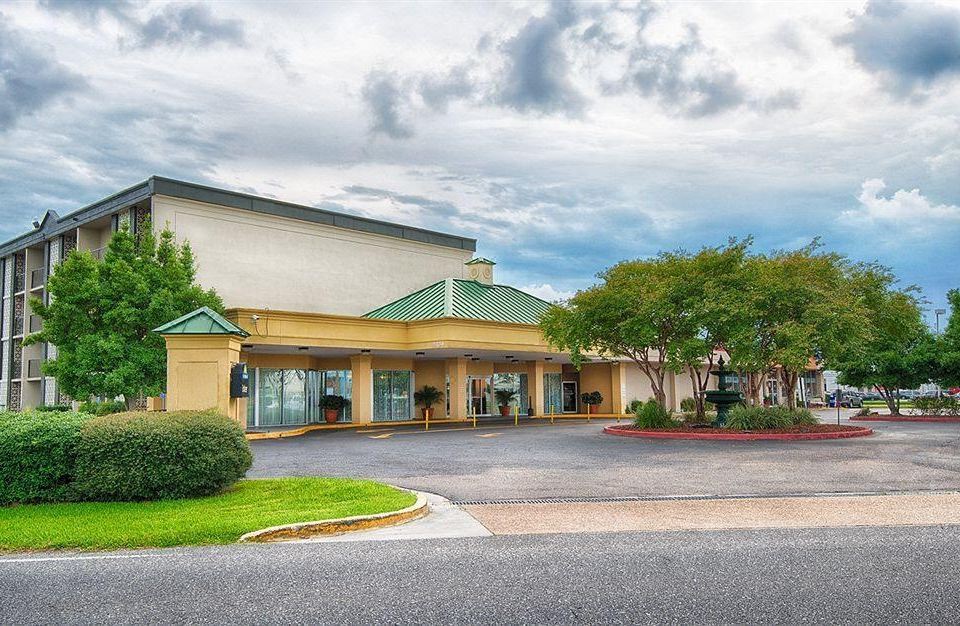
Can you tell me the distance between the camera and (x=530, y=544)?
883cm

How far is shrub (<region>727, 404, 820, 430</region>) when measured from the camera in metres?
25.5

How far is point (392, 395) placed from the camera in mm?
37656

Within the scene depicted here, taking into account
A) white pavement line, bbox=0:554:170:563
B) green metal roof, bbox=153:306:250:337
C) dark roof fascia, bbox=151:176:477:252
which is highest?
dark roof fascia, bbox=151:176:477:252

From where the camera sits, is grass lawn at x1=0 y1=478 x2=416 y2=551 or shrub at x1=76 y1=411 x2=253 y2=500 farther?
shrub at x1=76 y1=411 x2=253 y2=500

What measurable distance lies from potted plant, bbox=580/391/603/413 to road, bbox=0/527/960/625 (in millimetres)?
34918

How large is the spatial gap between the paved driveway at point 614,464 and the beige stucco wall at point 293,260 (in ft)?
48.6

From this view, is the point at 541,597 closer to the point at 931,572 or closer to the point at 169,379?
the point at 931,572

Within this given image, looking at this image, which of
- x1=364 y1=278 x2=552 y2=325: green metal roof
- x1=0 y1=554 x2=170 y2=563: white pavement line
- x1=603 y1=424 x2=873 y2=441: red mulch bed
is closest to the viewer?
x1=0 y1=554 x2=170 y2=563: white pavement line

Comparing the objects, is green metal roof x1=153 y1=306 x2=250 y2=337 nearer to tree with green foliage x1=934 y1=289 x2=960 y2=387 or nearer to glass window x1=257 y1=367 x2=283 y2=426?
glass window x1=257 y1=367 x2=283 y2=426

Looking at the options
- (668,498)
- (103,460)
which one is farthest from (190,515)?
(668,498)

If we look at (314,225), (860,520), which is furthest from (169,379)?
(314,225)

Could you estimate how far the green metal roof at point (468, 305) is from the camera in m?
35.9

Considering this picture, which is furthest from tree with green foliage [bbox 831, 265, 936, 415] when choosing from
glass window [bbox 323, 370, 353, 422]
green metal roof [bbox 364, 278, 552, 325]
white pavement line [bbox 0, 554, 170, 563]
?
white pavement line [bbox 0, 554, 170, 563]

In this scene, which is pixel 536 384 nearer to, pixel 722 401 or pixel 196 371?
pixel 722 401
